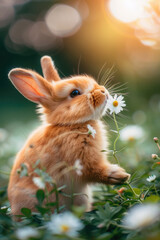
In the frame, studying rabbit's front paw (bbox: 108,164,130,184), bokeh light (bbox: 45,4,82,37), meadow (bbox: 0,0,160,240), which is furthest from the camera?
bokeh light (bbox: 45,4,82,37)

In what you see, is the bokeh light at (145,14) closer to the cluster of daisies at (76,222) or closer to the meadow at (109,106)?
the meadow at (109,106)

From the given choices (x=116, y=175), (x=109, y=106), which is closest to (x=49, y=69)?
(x=109, y=106)

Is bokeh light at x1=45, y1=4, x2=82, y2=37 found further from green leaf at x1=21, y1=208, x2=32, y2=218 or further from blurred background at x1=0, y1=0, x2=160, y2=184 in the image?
green leaf at x1=21, y1=208, x2=32, y2=218

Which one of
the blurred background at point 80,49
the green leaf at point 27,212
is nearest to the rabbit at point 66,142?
the green leaf at point 27,212

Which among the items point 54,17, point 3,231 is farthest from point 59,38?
point 3,231

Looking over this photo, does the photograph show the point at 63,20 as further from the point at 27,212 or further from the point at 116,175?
the point at 27,212

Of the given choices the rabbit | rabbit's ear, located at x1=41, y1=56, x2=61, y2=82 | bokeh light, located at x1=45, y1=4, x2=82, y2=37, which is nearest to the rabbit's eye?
the rabbit
